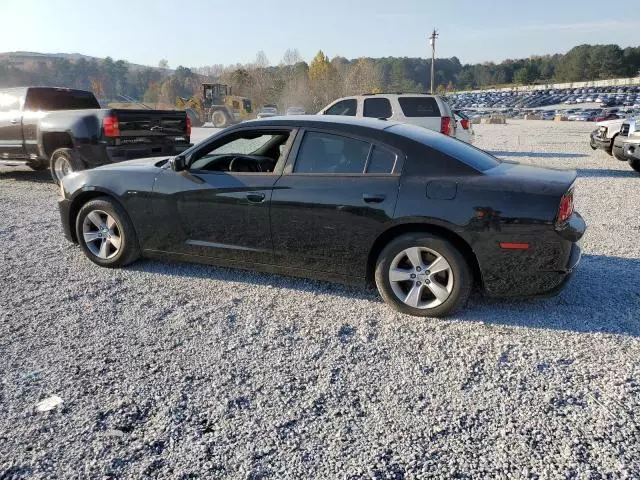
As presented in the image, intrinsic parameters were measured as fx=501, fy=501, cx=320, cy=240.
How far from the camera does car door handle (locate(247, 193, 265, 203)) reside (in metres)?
A: 4.09

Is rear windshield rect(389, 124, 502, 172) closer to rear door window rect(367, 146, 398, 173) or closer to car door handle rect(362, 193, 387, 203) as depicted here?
rear door window rect(367, 146, 398, 173)

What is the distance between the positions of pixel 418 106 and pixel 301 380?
10.3 meters

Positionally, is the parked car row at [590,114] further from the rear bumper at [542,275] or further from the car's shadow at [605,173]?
the rear bumper at [542,275]

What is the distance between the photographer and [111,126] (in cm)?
839

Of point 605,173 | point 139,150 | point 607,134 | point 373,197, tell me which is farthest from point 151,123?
point 607,134

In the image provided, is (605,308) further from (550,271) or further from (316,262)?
(316,262)

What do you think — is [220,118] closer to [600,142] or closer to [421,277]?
[600,142]

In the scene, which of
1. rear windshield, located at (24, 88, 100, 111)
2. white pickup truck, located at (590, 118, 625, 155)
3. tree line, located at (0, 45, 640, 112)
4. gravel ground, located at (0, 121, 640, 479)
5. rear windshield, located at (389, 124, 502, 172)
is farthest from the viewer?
tree line, located at (0, 45, 640, 112)

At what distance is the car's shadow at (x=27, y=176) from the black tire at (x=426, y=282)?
878 centimetres

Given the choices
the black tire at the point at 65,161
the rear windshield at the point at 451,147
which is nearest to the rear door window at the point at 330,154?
the rear windshield at the point at 451,147

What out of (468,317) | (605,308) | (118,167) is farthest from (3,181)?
(605,308)

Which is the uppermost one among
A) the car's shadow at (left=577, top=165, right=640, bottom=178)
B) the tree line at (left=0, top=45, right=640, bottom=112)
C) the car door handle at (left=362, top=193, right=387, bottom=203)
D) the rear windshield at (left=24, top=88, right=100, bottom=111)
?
the tree line at (left=0, top=45, right=640, bottom=112)

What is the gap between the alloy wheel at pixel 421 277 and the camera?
→ 12.1 ft

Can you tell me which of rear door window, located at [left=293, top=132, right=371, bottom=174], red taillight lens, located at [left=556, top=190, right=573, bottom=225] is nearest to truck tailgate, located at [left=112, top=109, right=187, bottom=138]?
rear door window, located at [left=293, top=132, right=371, bottom=174]
